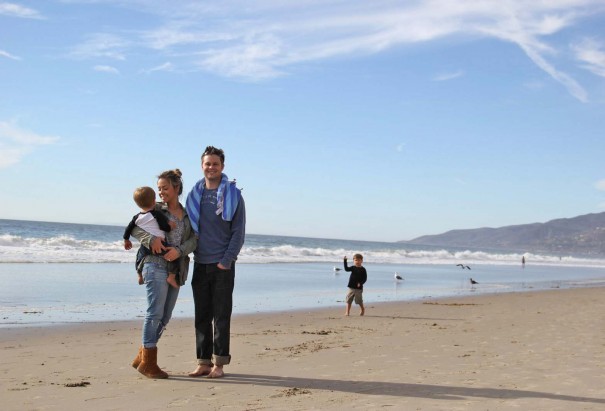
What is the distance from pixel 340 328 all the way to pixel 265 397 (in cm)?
503

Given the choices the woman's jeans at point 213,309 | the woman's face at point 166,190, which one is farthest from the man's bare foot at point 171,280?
the woman's face at point 166,190

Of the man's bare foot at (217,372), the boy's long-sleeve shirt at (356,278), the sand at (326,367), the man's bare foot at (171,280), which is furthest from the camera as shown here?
the boy's long-sleeve shirt at (356,278)

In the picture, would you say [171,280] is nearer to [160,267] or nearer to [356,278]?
[160,267]

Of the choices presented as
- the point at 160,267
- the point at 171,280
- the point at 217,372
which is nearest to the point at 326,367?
the point at 217,372

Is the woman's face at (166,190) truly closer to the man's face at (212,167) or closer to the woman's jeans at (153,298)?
the man's face at (212,167)

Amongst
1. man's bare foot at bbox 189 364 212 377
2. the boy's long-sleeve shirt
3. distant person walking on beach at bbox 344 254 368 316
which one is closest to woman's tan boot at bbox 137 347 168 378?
man's bare foot at bbox 189 364 212 377

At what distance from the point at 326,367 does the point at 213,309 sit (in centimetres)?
133

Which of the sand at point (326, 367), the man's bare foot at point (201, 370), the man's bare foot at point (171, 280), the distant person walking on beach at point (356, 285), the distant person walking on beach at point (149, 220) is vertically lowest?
the sand at point (326, 367)

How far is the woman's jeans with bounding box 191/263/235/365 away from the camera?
566 cm

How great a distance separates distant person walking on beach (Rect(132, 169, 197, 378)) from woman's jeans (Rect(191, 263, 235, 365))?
8.0 inches

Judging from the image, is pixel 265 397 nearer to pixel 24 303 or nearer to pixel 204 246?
pixel 204 246

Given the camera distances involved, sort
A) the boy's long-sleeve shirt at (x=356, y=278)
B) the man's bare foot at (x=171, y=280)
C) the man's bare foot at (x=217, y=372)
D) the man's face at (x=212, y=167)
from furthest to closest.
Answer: the boy's long-sleeve shirt at (x=356, y=278) < the man's face at (x=212, y=167) < the man's bare foot at (x=217, y=372) < the man's bare foot at (x=171, y=280)

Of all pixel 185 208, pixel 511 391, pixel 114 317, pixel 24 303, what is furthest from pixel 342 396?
pixel 24 303

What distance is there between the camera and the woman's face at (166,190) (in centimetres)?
558
